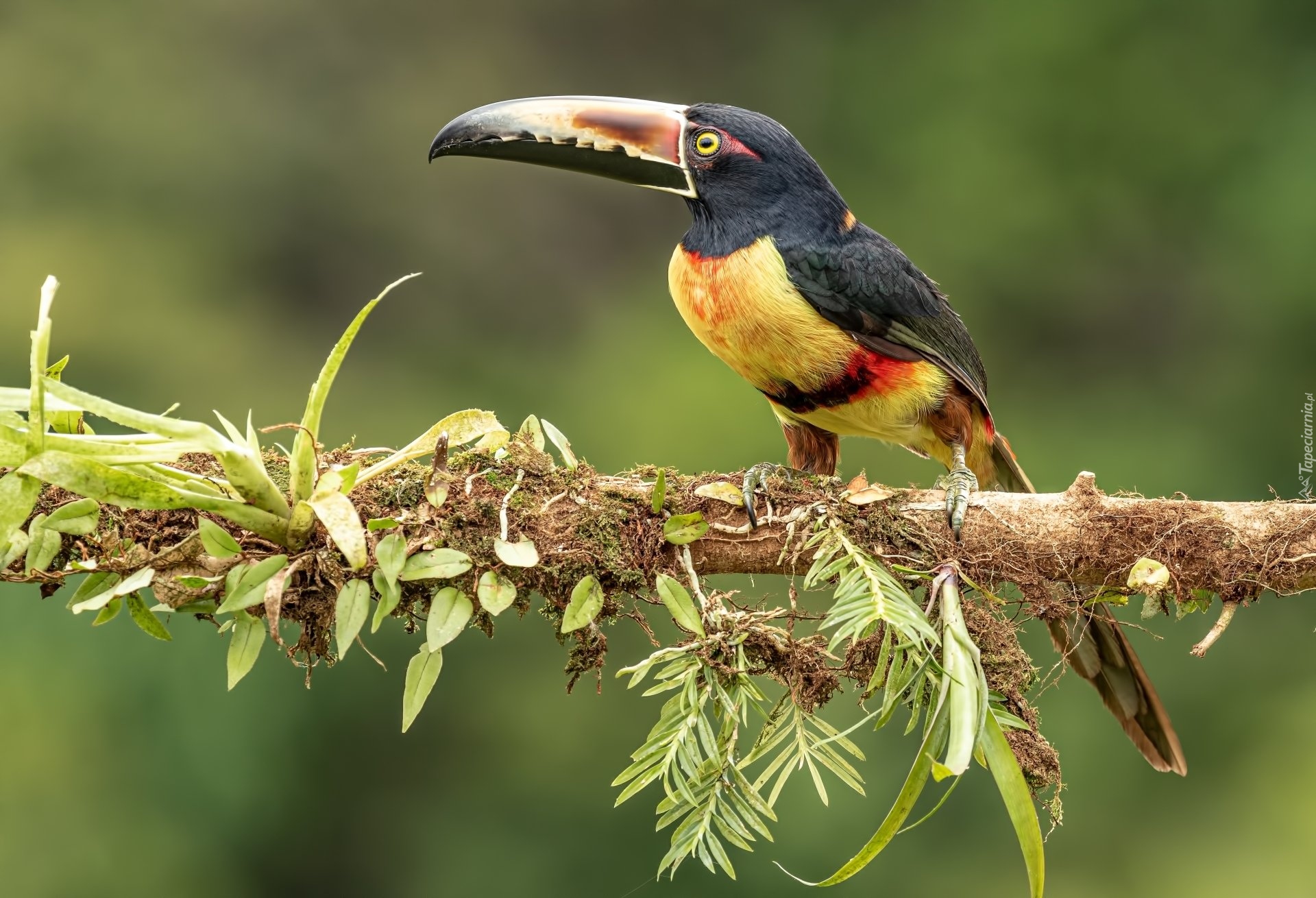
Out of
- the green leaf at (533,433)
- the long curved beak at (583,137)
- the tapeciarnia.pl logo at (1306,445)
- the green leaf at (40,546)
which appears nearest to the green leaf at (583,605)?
the green leaf at (533,433)

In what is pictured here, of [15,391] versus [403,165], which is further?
[403,165]

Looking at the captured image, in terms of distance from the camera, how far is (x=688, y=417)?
508 centimetres

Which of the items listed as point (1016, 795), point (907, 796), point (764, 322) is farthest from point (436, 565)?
point (764, 322)

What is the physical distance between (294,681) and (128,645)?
0.55 m

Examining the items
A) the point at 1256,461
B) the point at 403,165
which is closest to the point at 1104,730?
the point at 1256,461

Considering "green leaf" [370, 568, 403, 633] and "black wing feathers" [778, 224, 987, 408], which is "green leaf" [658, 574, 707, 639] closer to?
"green leaf" [370, 568, 403, 633]

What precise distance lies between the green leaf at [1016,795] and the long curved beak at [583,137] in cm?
117

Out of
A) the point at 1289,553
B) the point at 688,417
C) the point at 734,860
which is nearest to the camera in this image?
the point at 1289,553

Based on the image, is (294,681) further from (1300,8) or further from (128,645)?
(1300,8)

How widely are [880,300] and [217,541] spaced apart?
1254 millimetres

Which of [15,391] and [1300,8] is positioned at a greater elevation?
[1300,8]

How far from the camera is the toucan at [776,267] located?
7.62ft

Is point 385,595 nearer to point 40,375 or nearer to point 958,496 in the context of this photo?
point 40,375

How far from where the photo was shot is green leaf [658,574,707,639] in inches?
65.5
